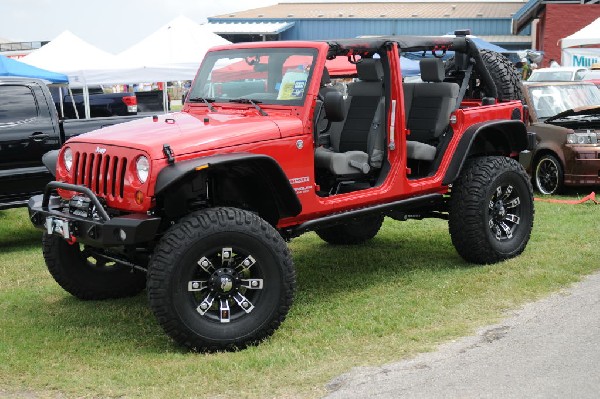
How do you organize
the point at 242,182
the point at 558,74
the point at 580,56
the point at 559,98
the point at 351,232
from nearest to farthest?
the point at 242,182, the point at 351,232, the point at 559,98, the point at 558,74, the point at 580,56

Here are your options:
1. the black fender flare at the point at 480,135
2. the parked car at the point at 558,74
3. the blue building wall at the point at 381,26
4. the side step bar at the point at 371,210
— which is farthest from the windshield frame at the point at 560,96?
the blue building wall at the point at 381,26

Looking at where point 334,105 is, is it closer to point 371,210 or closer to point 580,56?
point 371,210

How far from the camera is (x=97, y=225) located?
5.50 metres

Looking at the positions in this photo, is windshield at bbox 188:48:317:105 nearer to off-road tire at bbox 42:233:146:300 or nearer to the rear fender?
the rear fender

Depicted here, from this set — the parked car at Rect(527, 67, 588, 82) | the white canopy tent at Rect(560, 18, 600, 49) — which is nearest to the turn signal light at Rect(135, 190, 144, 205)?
the parked car at Rect(527, 67, 588, 82)

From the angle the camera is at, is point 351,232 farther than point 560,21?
No

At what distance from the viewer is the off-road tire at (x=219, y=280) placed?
17.9 ft

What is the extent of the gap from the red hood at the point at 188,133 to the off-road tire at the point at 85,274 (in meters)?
1.02

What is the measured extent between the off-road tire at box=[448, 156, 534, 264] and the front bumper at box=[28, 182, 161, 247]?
316 centimetres

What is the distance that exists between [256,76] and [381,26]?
158 ft

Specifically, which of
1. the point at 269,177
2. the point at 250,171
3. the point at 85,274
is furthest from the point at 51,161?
the point at 269,177

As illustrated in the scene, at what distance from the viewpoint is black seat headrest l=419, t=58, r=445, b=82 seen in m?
7.59

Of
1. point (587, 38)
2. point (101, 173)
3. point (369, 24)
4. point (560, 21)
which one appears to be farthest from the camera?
point (369, 24)

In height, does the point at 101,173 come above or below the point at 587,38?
below
